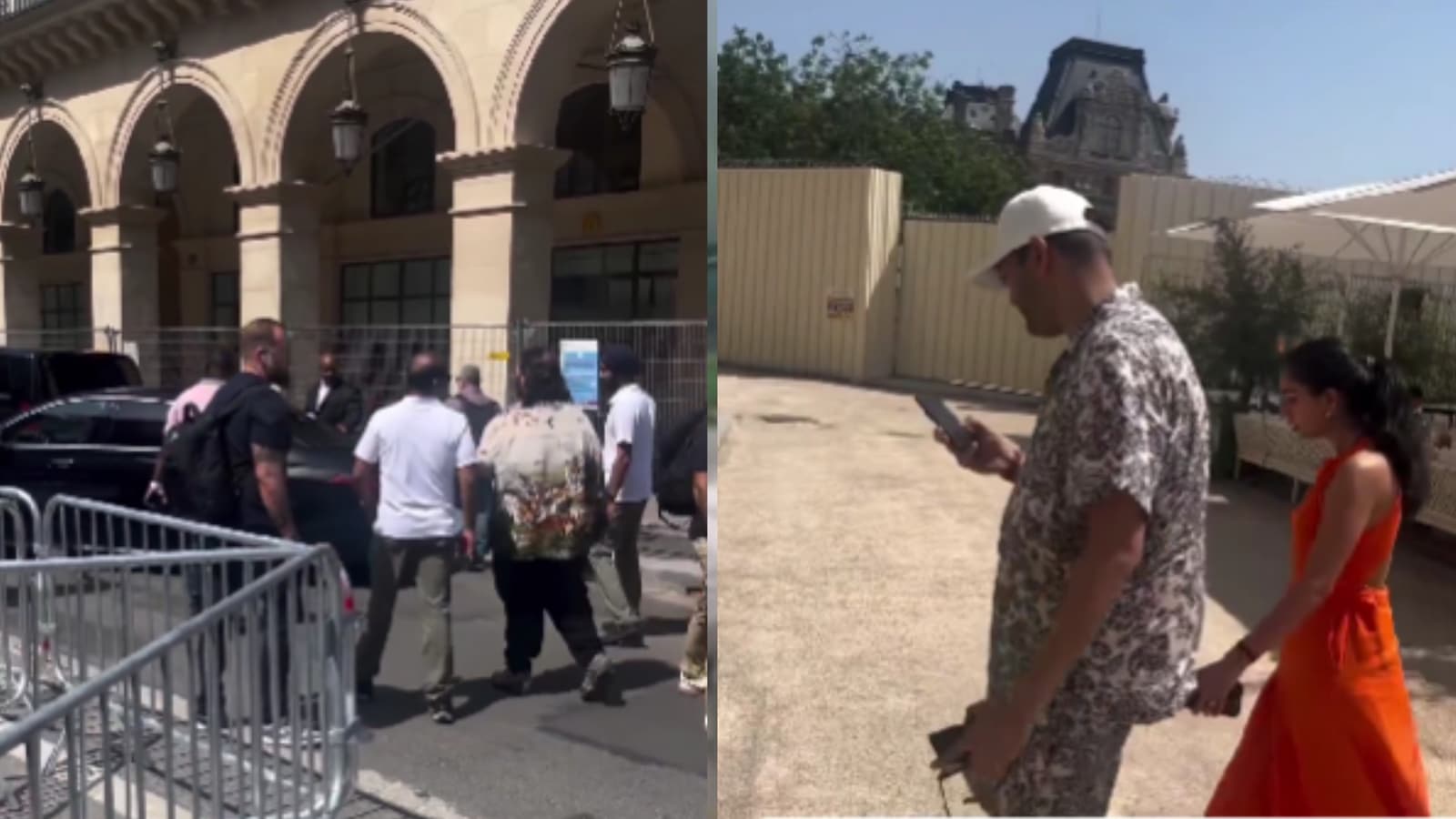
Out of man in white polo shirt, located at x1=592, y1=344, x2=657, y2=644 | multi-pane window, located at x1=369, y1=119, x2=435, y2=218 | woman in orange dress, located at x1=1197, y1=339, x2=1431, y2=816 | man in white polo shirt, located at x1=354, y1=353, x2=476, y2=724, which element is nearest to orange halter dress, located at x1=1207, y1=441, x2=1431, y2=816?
woman in orange dress, located at x1=1197, y1=339, x2=1431, y2=816

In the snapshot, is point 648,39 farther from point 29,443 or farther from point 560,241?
point 29,443

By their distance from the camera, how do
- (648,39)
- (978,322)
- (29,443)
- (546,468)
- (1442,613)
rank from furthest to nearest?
(1442,613), (978,322), (29,443), (546,468), (648,39)

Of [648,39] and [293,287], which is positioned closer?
[648,39]

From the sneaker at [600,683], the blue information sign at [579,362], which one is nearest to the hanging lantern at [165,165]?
the blue information sign at [579,362]

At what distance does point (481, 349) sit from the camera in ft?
5.29

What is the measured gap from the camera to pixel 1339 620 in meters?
1.99

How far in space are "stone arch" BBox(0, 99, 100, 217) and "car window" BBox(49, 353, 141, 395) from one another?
9.6 inches

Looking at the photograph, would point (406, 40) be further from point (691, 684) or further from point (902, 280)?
point (691, 684)

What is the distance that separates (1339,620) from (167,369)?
196 cm

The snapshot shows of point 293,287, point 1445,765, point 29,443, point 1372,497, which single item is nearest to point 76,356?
point 29,443

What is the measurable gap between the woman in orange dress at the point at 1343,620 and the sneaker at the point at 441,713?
48.1 inches

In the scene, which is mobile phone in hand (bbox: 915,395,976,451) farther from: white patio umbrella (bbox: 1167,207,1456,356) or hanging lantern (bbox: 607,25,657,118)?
hanging lantern (bbox: 607,25,657,118)

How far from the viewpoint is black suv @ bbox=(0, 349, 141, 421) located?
179cm

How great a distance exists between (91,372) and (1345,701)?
2160 mm
